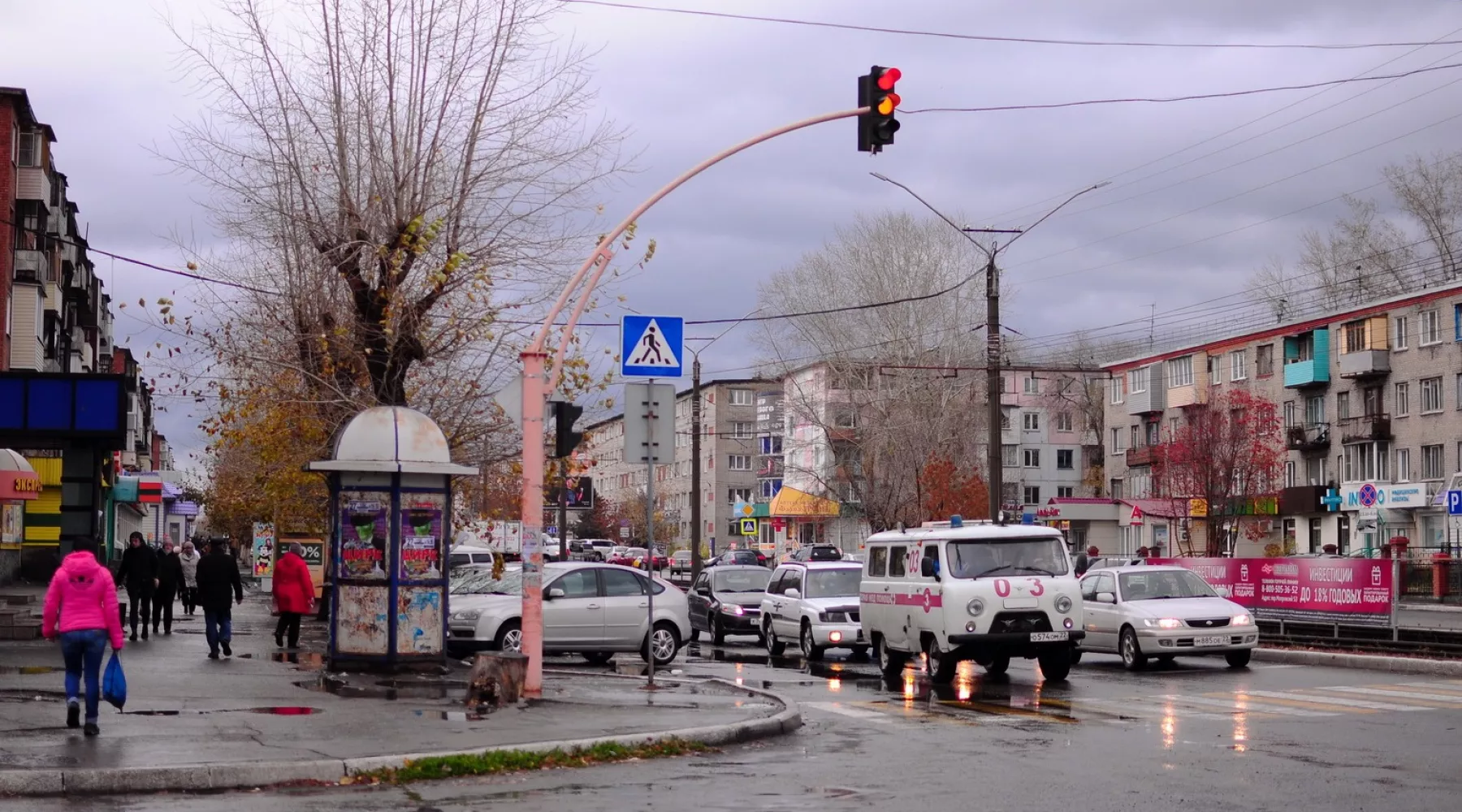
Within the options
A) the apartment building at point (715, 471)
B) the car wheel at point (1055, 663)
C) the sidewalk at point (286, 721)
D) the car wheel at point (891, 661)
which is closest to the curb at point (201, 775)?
the sidewalk at point (286, 721)

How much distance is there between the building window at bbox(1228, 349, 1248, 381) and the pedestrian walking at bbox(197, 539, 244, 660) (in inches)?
2396

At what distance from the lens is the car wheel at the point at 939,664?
20.9 m

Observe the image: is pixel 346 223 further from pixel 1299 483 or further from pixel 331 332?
pixel 1299 483

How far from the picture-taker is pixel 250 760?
Answer: 11.4 metres

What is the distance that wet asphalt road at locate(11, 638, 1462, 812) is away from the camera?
407 inches

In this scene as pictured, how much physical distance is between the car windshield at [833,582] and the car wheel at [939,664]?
248 inches

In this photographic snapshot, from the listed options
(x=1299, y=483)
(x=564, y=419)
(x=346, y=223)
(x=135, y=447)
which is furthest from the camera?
(x=135, y=447)

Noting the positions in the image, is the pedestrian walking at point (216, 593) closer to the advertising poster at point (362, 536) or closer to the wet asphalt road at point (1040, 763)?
the advertising poster at point (362, 536)

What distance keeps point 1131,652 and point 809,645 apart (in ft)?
18.6

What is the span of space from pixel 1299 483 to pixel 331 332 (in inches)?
2276

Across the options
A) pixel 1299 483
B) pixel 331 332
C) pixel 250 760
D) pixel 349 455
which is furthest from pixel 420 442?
pixel 1299 483

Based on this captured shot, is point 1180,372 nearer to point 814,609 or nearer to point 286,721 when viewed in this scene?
point 814,609

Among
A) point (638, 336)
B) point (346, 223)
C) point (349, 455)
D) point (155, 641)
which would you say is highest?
point (346, 223)

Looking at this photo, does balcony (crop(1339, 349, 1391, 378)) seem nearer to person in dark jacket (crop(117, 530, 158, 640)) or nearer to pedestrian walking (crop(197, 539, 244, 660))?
person in dark jacket (crop(117, 530, 158, 640))
